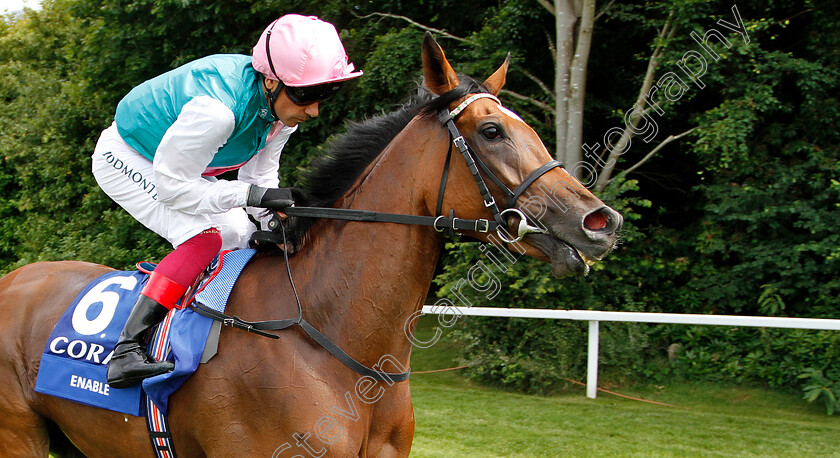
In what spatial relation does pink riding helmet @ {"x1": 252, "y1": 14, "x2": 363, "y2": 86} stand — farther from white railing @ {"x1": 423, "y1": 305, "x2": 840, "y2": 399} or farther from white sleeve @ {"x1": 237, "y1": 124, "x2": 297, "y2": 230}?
white railing @ {"x1": 423, "y1": 305, "x2": 840, "y2": 399}

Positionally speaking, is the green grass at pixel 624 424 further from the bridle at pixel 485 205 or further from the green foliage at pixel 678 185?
the bridle at pixel 485 205

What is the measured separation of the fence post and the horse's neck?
4535 millimetres

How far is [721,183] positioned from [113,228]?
9265mm

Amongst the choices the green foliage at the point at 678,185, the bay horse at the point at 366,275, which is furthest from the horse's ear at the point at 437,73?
the green foliage at the point at 678,185

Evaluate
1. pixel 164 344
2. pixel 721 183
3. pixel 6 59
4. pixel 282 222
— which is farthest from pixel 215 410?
pixel 6 59

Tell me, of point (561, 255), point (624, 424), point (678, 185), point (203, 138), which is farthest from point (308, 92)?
point (678, 185)

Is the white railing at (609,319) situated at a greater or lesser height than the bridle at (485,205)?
lesser

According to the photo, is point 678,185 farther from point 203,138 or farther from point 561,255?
point 203,138

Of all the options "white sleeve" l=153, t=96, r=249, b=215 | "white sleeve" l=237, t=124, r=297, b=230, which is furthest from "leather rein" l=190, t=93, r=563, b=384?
"white sleeve" l=237, t=124, r=297, b=230

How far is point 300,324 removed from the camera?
7.83 feet

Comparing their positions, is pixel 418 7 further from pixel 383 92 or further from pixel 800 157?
pixel 800 157

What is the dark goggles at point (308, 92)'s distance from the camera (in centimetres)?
250

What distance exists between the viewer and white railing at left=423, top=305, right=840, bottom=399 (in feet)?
19.2

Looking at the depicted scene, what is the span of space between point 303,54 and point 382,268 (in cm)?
85
